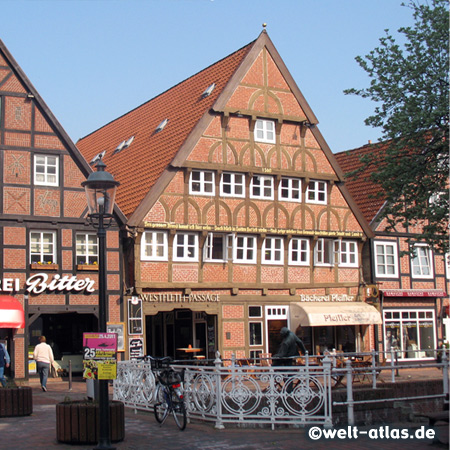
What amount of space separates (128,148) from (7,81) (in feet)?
29.0

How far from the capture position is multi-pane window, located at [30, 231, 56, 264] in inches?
1061

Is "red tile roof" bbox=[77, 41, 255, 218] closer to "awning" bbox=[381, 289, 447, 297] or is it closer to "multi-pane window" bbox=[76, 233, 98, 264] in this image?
"multi-pane window" bbox=[76, 233, 98, 264]

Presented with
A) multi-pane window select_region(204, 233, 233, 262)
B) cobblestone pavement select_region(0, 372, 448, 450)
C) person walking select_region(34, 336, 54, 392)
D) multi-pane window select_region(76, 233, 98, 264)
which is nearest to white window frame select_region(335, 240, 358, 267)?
multi-pane window select_region(204, 233, 233, 262)

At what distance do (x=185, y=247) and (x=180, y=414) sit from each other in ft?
48.9

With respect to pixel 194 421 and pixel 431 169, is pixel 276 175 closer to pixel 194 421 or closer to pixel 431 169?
pixel 431 169

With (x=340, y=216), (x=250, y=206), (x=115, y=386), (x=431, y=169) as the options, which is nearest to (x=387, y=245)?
(x=340, y=216)

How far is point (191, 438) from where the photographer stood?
13789 mm

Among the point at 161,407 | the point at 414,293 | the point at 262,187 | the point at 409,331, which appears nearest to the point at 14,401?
the point at 161,407

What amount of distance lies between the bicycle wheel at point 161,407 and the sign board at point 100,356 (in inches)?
115

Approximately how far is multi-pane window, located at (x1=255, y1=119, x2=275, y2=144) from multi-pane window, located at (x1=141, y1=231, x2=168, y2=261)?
5820 mm

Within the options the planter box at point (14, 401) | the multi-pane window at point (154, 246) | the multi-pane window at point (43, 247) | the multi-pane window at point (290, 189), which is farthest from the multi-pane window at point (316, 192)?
the planter box at point (14, 401)

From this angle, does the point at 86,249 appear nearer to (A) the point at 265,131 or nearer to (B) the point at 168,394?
(A) the point at 265,131

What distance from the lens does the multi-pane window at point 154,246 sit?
28592mm

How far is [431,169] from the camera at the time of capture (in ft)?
62.6
